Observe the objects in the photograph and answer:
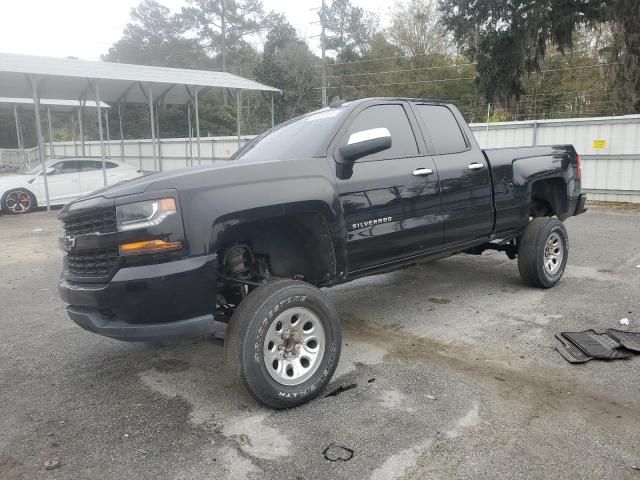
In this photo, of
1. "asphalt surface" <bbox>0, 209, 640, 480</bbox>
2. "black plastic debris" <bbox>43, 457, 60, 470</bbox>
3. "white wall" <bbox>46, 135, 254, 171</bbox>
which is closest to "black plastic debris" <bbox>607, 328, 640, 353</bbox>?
"asphalt surface" <bbox>0, 209, 640, 480</bbox>

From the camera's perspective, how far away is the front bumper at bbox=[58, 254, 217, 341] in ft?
9.91

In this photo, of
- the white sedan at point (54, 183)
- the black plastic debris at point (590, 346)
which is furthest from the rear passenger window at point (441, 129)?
the white sedan at point (54, 183)

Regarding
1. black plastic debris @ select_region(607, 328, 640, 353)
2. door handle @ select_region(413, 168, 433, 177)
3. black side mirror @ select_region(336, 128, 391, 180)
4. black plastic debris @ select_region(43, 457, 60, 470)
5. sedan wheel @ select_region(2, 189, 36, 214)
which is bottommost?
black plastic debris @ select_region(43, 457, 60, 470)

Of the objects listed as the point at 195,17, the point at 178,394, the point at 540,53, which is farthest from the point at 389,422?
the point at 195,17

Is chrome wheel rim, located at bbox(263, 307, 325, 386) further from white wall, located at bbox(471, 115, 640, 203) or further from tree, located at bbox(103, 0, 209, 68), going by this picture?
tree, located at bbox(103, 0, 209, 68)

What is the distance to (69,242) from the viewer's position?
350cm

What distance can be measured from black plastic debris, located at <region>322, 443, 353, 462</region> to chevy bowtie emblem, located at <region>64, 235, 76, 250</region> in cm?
199

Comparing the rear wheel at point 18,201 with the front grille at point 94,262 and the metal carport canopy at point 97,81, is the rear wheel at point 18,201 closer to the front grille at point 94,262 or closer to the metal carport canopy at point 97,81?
the metal carport canopy at point 97,81

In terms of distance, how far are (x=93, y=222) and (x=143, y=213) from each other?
401mm

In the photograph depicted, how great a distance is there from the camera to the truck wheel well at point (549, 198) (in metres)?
6.11

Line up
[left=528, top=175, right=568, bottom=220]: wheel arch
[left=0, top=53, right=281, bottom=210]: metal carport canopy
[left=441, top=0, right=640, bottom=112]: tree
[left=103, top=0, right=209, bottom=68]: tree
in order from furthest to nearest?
[left=103, top=0, right=209, bottom=68]: tree < [left=441, top=0, right=640, bottom=112]: tree < [left=0, top=53, right=281, bottom=210]: metal carport canopy < [left=528, top=175, right=568, bottom=220]: wheel arch

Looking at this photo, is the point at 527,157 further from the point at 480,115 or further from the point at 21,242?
the point at 480,115

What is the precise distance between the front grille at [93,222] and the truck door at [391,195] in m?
1.53

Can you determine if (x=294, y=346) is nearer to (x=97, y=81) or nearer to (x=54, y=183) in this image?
(x=54, y=183)
